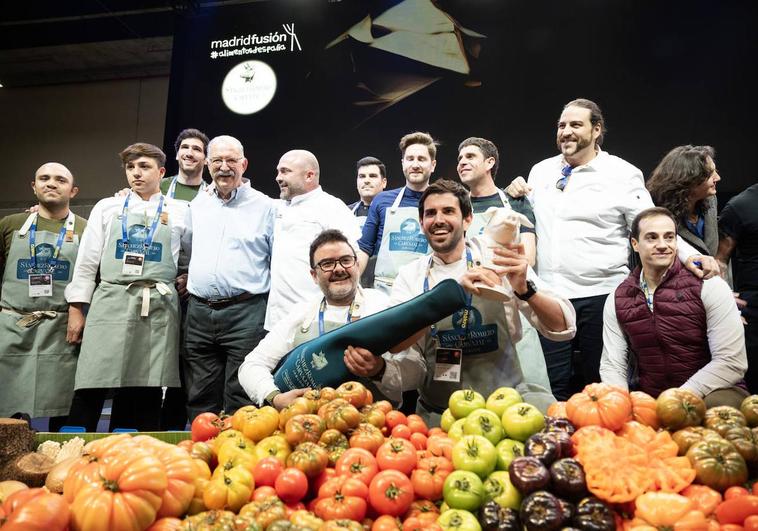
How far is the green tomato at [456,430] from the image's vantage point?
1518mm

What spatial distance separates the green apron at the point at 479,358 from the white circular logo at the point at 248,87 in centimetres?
483

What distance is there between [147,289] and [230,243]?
1.68 ft

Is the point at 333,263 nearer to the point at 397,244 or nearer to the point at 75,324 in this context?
the point at 397,244

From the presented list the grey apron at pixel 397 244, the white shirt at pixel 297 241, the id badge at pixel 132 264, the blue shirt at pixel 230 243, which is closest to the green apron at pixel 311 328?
the grey apron at pixel 397 244

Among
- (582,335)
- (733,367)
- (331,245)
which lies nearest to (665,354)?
(733,367)

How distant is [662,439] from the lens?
138 centimetres

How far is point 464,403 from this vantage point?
1.60 meters

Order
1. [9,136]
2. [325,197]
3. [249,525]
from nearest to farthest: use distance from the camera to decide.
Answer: [249,525], [325,197], [9,136]

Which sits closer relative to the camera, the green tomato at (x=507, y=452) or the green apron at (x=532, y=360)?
the green tomato at (x=507, y=452)

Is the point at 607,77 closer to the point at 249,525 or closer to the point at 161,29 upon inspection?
the point at 249,525

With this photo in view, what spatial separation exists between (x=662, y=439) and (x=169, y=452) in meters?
1.09

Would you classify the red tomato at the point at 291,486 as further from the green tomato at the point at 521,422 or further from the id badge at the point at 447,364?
the id badge at the point at 447,364

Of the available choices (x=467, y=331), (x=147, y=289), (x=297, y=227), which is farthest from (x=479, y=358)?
(x=147, y=289)

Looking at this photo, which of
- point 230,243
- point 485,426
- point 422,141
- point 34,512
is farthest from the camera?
point 422,141
